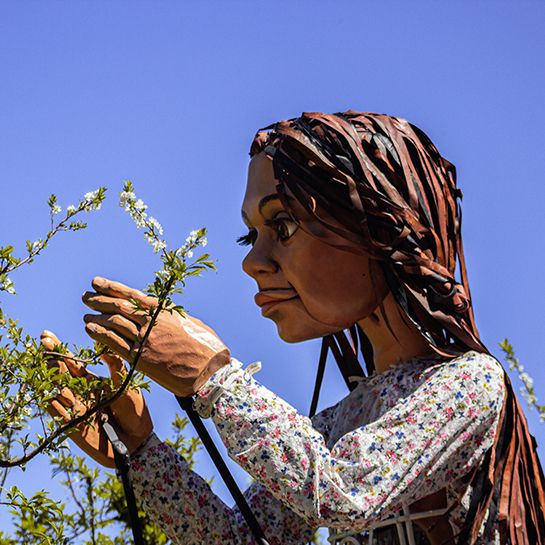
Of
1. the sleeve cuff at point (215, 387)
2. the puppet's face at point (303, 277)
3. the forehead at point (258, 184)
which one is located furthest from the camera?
the forehead at point (258, 184)

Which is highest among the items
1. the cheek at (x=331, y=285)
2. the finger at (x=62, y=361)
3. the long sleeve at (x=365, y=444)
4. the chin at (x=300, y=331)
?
the cheek at (x=331, y=285)

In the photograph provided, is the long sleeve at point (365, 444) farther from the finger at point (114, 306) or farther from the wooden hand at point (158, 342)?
the finger at point (114, 306)

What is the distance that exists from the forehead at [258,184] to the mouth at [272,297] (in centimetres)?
18

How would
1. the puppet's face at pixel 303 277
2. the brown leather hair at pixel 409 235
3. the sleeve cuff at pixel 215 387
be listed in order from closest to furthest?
1. the sleeve cuff at pixel 215 387
2. the brown leather hair at pixel 409 235
3. the puppet's face at pixel 303 277

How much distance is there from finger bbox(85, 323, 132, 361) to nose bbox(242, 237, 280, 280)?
1.21 feet

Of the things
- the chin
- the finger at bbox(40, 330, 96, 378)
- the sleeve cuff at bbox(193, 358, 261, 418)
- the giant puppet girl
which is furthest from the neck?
the finger at bbox(40, 330, 96, 378)

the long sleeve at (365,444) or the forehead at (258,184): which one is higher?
the forehead at (258,184)

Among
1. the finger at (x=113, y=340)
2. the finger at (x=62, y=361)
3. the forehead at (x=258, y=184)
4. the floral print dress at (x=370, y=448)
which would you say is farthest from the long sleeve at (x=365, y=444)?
the forehead at (x=258, y=184)

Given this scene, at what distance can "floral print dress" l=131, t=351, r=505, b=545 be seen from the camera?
2.06m

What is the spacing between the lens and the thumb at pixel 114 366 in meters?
2.27

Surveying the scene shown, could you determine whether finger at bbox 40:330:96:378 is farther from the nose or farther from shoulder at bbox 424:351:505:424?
shoulder at bbox 424:351:505:424

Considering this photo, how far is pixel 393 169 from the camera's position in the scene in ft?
8.05

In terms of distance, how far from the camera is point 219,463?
2236mm

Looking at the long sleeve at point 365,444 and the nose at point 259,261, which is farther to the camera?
the nose at point 259,261
